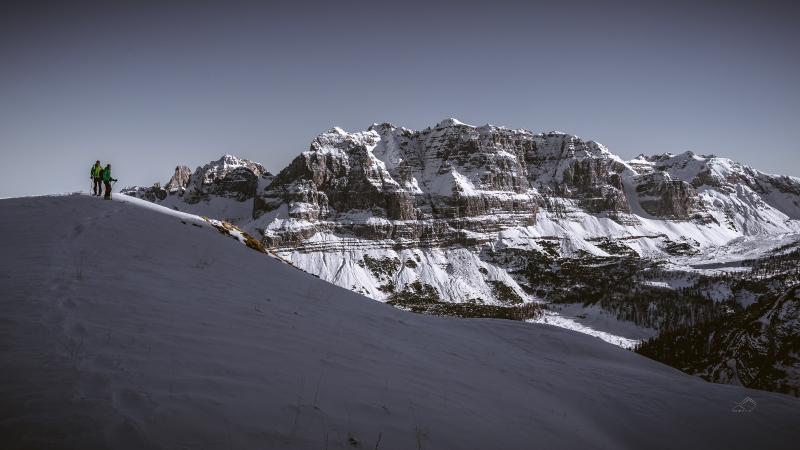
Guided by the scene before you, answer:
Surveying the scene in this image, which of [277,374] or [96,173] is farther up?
[96,173]

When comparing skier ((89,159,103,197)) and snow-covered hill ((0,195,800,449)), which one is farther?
skier ((89,159,103,197))

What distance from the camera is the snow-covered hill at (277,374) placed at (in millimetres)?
4129

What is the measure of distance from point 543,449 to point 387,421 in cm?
243

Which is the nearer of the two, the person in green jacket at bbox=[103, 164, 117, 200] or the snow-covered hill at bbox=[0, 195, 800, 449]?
the snow-covered hill at bbox=[0, 195, 800, 449]

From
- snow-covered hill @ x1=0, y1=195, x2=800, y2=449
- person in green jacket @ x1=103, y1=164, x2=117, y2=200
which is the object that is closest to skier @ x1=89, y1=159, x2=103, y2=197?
person in green jacket @ x1=103, y1=164, x2=117, y2=200

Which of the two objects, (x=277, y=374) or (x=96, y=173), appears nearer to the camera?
(x=277, y=374)

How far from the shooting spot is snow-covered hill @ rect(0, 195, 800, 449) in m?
4.13

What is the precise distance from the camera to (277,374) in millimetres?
5816

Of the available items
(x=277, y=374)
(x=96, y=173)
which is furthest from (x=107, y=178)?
(x=277, y=374)

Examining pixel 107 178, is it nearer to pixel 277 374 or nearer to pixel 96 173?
pixel 96 173

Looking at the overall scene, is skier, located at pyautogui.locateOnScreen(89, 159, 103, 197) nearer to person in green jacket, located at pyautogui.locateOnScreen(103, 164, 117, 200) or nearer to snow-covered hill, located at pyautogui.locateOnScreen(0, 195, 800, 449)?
person in green jacket, located at pyautogui.locateOnScreen(103, 164, 117, 200)

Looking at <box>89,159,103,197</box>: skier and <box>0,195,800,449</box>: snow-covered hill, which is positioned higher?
<box>89,159,103,197</box>: skier

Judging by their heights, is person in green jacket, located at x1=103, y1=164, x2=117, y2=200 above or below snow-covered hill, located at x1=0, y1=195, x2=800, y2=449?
above

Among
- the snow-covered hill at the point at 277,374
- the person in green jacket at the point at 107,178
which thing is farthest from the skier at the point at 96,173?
the snow-covered hill at the point at 277,374
